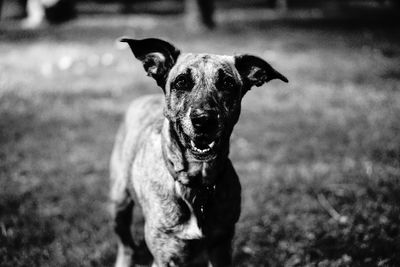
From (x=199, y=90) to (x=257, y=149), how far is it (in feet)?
10.8

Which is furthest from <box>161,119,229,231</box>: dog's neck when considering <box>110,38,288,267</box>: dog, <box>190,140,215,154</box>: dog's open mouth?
<box>190,140,215,154</box>: dog's open mouth

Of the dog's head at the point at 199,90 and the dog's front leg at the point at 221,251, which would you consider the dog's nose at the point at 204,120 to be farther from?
the dog's front leg at the point at 221,251

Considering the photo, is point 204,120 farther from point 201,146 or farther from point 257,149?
point 257,149

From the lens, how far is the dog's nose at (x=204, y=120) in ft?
8.09

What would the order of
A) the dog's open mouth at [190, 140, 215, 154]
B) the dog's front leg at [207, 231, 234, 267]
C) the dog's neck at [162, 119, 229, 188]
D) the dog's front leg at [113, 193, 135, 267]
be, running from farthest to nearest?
1. the dog's front leg at [113, 193, 135, 267]
2. the dog's front leg at [207, 231, 234, 267]
3. the dog's neck at [162, 119, 229, 188]
4. the dog's open mouth at [190, 140, 215, 154]

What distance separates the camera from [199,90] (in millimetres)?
2705

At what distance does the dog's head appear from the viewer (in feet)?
8.39

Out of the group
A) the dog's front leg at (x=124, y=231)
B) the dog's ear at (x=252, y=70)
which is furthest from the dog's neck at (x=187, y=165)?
the dog's front leg at (x=124, y=231)

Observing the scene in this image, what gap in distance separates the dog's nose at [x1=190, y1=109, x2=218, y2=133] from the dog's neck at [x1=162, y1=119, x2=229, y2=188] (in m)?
0.28

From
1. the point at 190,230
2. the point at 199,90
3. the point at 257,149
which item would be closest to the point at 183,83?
the point at 199,90

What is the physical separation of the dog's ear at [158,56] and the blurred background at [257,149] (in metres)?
1.88

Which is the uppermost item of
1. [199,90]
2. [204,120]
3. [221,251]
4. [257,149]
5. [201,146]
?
[199,90]

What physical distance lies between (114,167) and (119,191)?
33cm

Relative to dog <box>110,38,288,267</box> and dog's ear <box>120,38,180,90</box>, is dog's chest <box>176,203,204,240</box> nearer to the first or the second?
dog <box>110,38,288,267</box>
